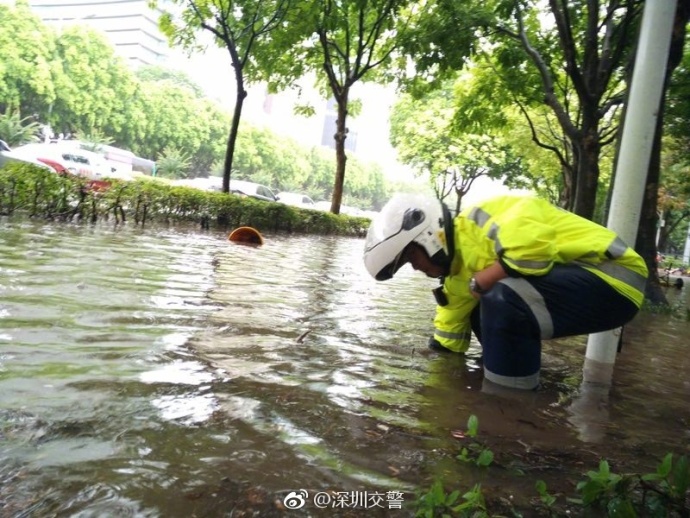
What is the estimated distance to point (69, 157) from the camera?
74.7ft

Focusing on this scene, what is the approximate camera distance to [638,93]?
3.95m

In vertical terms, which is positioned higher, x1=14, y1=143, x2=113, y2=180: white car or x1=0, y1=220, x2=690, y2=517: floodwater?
x1=14, y1=143, x2=113, y2=180: white car

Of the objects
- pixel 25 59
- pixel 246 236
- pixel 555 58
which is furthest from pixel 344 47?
pixel 25 59

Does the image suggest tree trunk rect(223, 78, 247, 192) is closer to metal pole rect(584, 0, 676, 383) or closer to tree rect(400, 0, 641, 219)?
tree rect(400, 0, 641, 219)

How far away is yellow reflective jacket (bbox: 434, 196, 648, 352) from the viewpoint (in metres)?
2.86

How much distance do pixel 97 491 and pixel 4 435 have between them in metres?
0.52

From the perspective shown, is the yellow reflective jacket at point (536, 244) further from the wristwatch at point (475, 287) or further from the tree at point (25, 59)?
the tree at point (25, 59)

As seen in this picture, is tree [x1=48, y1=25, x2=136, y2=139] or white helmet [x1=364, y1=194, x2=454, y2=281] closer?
white helmet [x1=364, y1=194, x2=454, y2=281]

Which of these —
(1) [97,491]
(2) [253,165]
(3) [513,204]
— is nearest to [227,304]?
(3) [513,204]

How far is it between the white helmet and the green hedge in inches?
301

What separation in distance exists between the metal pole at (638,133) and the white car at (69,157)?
17672 millimetres

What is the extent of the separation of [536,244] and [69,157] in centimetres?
2383

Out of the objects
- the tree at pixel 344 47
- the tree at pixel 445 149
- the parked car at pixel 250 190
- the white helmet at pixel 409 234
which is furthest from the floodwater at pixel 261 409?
the tree at pixel 445 149

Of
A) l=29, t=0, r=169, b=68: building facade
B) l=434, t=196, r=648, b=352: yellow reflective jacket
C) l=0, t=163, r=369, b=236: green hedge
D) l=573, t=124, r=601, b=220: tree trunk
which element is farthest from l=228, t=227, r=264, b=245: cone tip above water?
l=29, t=0, r=169, b=68: building facade
